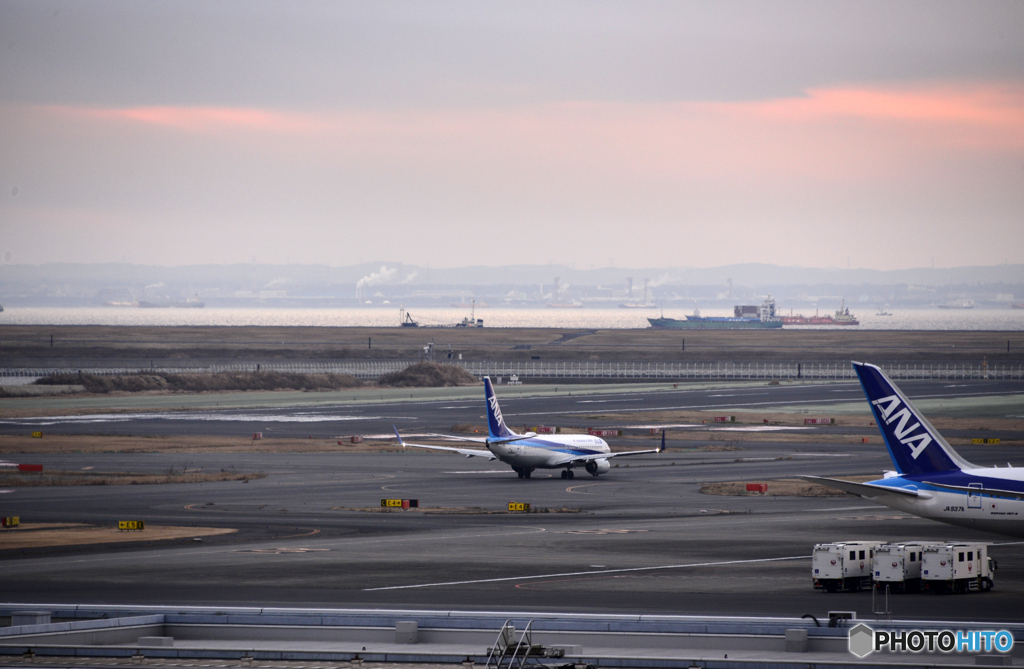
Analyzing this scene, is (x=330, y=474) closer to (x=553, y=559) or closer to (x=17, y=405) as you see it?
(x=553, y=559)

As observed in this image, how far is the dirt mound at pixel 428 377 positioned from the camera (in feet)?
573

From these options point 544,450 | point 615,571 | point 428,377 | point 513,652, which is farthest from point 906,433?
point 428,377

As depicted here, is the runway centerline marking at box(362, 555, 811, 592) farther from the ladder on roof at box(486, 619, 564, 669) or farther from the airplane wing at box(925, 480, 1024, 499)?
the ladder on roof at box(486, 619, 564, 669)

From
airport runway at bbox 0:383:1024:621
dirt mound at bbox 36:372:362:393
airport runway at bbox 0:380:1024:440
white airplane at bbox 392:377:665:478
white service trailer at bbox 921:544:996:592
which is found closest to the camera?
white service trailer at bbox 921:544:996:592

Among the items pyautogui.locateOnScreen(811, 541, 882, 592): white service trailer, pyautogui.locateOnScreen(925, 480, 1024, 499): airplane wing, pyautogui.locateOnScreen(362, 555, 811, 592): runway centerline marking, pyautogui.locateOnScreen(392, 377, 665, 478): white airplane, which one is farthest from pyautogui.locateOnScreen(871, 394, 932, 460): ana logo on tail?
pyautogui.locateOnScreen(392, 377, 665, 478): white airplane

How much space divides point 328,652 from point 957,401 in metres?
120

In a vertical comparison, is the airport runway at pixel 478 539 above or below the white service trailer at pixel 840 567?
below

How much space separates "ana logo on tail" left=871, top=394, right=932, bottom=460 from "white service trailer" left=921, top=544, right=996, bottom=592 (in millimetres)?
4243

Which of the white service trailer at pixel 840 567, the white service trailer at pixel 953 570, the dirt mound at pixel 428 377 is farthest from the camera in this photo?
the dirt mound at pixel 428 377

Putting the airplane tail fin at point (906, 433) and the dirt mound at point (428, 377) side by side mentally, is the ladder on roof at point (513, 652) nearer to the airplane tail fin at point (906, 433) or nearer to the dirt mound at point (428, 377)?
the airplane tail fin at point (906, 433)

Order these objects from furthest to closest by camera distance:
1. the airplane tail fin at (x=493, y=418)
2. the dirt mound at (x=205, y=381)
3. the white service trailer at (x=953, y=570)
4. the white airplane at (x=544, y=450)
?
the dirt mound at (x=205, y=381) → the white airplane at (x=544, y=450) → the airplane tail fin at (x=493, y=418) → the white service trailer at (x=953, y=570)

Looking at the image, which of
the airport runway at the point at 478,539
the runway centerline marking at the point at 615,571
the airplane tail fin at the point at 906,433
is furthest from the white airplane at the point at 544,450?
the airplane tail fin at the point at 906,433

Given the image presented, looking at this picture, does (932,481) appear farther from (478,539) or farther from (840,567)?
(478,539)

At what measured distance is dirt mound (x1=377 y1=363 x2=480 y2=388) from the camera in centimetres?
17450
